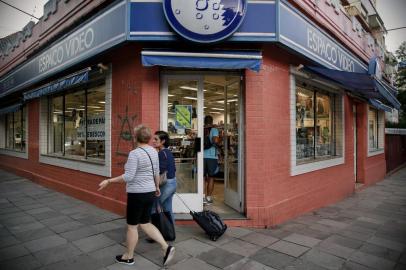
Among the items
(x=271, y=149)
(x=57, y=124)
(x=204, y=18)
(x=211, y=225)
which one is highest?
(x=204, y=18)

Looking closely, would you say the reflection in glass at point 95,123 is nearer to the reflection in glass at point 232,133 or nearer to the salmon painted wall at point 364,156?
the reflection in glass at point 232,133

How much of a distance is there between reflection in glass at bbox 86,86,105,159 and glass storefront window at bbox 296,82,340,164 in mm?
4396

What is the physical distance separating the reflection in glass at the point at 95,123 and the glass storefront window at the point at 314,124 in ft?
14.4

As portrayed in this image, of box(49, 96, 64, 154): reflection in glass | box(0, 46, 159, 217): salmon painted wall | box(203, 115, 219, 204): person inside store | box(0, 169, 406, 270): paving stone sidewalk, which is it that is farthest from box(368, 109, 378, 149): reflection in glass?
box(49, 96, 64, 154): reflection in glass

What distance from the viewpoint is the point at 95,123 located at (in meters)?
6.59

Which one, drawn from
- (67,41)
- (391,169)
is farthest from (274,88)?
(391,169)

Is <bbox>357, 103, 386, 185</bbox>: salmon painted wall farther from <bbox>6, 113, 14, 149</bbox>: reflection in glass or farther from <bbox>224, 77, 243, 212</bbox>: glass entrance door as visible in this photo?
<bbox>6, 113, 14, 149</bbox>: reflection in glass

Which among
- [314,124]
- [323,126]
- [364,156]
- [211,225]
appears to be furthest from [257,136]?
[364,156]

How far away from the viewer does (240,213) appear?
5.37 meters

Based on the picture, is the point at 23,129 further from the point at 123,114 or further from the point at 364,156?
the point at 364,156

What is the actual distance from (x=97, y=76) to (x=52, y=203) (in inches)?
122

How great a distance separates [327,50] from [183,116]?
3.86 m

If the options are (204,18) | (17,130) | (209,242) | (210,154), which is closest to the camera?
(209,242)

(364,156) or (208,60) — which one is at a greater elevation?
(208,60)
